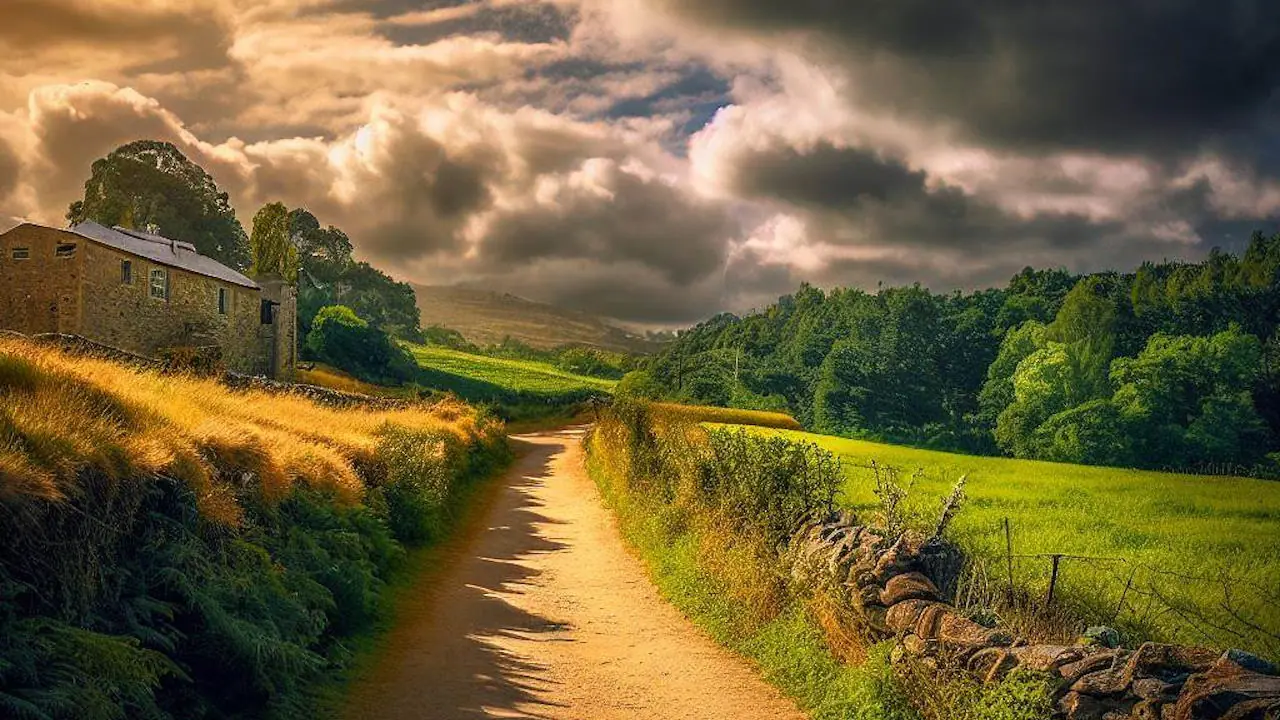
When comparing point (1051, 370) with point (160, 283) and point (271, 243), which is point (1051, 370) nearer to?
point (271, 243)

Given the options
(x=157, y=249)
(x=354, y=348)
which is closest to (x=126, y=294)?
(x=157, y=249)

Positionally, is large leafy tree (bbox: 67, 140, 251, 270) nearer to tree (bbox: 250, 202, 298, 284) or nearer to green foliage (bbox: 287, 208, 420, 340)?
green foliage (bbox: 287, 208, 420, 340)

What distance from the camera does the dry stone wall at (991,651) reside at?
564 cm

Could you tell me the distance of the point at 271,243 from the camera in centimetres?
5956

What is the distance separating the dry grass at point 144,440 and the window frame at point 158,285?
2329cm

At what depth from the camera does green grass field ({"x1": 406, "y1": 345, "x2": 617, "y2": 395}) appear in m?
86.9

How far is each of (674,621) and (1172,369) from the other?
62178 mm

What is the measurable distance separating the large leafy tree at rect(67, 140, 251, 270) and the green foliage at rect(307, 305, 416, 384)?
19.0 m

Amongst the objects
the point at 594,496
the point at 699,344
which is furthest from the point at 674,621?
the point at 699,344

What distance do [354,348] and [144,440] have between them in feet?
200

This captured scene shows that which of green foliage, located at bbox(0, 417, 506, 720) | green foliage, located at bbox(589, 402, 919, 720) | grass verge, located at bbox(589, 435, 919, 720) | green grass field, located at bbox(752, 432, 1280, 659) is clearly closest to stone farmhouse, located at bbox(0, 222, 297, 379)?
green foliage, located at bbox(589, 402, 919, 720)

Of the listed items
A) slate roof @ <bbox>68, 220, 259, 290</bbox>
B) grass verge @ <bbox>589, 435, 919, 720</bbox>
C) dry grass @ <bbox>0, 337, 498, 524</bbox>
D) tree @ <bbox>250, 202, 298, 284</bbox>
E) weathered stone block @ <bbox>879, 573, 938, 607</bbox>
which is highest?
tree @ <bbox>250, 202, 298, 284</bbox>

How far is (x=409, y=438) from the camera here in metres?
25.3

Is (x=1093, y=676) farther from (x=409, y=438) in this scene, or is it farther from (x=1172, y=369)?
(x=1172, y=369)
